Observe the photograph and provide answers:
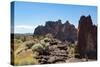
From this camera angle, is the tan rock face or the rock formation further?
the tan rock face

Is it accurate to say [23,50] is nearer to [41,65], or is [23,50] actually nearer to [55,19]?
[41,65]

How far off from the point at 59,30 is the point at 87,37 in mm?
436

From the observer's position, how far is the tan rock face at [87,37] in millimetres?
2805

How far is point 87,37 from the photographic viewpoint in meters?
2.85

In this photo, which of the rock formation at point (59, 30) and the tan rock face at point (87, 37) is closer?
the rock formation at point (59, 30)

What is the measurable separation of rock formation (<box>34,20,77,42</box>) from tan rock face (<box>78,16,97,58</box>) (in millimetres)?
108

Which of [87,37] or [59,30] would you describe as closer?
[59,30]

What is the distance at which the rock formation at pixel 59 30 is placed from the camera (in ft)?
8.49

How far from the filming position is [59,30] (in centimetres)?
267

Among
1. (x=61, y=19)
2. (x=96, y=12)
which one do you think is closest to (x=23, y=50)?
(x=61, y=19)

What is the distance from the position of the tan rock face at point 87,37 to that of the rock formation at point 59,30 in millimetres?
108

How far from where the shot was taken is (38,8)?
2.58m

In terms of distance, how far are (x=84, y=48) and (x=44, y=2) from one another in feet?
2.69

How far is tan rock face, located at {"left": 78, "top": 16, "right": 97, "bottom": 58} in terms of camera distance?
9.20 ft
